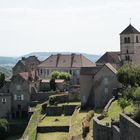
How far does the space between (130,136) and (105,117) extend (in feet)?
69.8

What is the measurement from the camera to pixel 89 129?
4772 cm

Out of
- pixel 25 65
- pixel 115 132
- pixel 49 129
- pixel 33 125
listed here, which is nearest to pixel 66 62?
pixel 25 65

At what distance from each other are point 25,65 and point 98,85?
47.3m

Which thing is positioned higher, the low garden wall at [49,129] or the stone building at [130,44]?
the stone building at [130,44]

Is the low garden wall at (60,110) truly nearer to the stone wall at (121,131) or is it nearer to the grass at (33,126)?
the grass at (33,126)

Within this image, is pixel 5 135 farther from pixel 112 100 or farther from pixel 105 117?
pixel 105 117

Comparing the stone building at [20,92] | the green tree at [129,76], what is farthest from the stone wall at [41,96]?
the green tree at [129,76]

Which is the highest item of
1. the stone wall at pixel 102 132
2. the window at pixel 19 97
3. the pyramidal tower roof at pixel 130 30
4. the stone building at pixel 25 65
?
the pyramidal tower roof at pixel 130 30

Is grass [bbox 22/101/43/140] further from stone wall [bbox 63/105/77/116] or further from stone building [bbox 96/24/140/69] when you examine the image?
stone building [bbox 96/24/140/69]

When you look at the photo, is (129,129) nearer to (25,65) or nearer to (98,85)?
(98,85)

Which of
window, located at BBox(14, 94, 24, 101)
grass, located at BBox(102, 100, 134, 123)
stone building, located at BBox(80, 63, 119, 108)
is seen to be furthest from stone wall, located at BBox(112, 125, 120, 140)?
window, located at BBox(14, 94, 24, 101)

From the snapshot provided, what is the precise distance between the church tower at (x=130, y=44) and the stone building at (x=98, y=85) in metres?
21.7

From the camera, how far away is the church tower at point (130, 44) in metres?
89.1

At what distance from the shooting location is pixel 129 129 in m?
28.6
